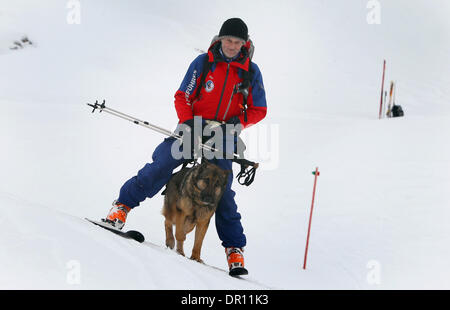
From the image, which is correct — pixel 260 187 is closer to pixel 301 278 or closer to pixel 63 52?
pixel 301 278

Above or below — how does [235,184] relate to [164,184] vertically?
above

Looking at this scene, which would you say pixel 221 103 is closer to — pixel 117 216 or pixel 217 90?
pixel 217 90

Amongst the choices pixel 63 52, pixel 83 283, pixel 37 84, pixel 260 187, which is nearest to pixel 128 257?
pixel 83 283

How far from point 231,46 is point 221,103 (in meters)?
0.51

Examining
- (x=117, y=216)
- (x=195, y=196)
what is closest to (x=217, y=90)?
(x=195, y=196)

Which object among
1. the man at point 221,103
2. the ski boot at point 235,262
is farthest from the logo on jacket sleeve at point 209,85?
the ski boot at point 235,262

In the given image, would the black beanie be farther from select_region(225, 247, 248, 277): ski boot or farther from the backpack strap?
select_region(225, 247, 248, 277): ski boot

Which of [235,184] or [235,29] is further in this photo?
[235,184]

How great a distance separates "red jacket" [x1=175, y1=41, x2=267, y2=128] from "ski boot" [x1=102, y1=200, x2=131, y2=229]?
39.1 inches

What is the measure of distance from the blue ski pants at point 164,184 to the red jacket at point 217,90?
373 millimetres

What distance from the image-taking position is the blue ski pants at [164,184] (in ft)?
14.9

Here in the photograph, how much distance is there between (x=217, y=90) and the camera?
4.44m

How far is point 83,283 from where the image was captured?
2482 mm

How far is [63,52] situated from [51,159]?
40.1ft
